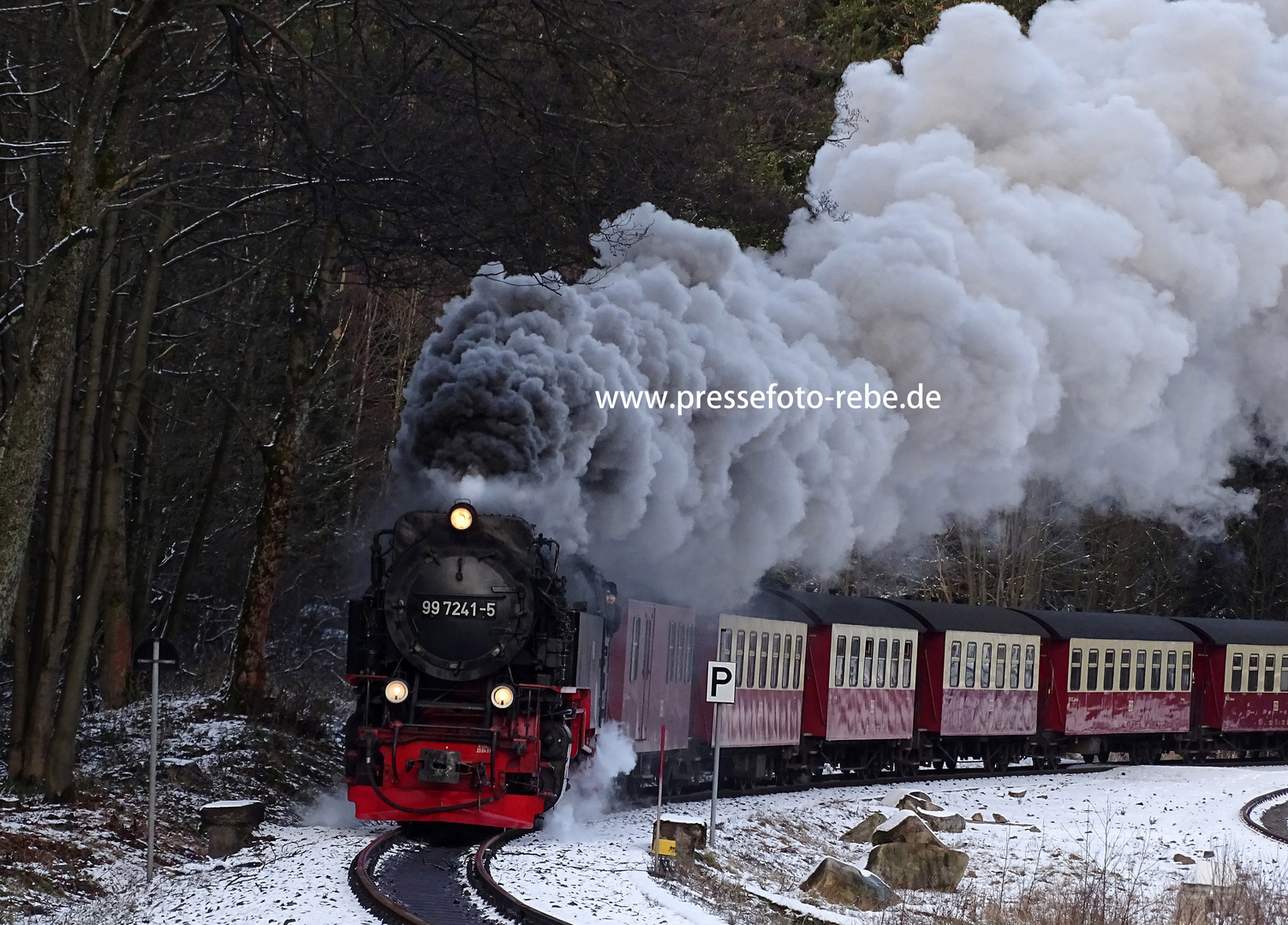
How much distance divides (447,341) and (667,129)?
5764 mm

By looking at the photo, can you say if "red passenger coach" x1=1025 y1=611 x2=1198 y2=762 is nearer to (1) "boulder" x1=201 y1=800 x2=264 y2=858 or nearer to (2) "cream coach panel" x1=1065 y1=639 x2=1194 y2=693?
(2) "cream coach panel" x1=1065 y1=639 x2=1194 y2=693

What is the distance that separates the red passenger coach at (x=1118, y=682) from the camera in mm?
29219

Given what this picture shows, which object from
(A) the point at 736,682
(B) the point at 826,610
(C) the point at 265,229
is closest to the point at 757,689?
(A) the point at 736,682

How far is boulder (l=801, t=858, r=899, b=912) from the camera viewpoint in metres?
14.9

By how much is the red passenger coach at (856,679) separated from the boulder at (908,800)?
4.04ft

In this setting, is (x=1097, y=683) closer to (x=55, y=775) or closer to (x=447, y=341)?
(x=447, y=341)

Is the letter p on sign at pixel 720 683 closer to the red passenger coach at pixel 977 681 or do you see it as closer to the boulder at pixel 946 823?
the boulder at pixel 946 823

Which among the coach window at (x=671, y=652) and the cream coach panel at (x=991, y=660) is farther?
the cream coach panel at (x=991, y=660)

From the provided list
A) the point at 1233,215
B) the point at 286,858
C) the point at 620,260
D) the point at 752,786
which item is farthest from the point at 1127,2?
the point at 286,858

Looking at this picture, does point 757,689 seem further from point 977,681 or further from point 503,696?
point 503,696

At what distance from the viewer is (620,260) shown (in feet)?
64.3

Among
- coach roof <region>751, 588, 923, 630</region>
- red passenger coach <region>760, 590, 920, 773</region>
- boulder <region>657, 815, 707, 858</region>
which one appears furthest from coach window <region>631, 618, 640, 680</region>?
red passenger coach <region>760, 590, 920, 773</region>

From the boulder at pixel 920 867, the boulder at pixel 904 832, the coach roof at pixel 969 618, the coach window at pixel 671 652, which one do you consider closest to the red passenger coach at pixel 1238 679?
the coach roof at pixel 969 618

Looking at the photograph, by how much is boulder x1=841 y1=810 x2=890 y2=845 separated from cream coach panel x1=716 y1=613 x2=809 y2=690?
2583mm
